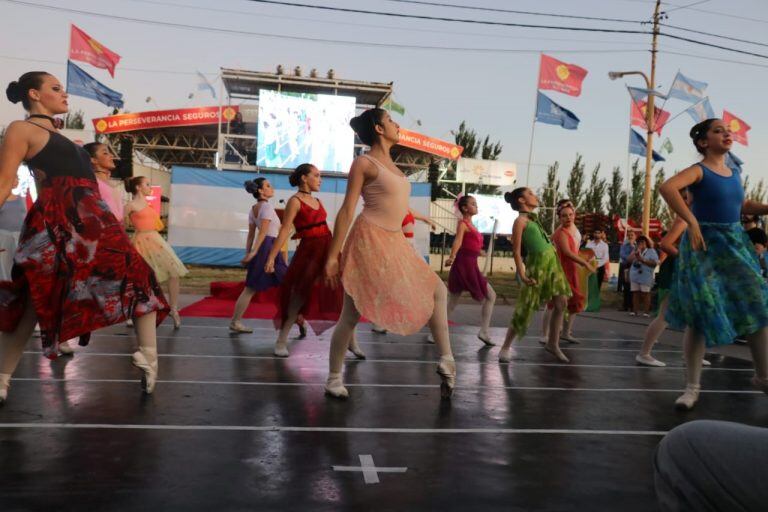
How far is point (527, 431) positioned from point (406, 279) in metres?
1.29

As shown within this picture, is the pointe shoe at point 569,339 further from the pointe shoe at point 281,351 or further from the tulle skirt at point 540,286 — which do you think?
the pointe shoe at point 281,351

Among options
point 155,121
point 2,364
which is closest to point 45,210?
point 2,364

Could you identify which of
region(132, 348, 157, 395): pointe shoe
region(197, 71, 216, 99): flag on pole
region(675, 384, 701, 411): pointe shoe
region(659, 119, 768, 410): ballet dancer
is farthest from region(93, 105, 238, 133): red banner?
region(675, 384, 701, 411): pointe shoe

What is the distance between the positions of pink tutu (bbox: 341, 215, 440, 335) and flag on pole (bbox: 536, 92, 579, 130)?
2310 cm

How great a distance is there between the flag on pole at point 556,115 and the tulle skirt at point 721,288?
73.7 ft

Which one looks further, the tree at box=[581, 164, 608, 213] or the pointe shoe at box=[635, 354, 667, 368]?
the tree at box=[581, 164, 608, 213]

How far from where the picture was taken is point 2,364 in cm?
457

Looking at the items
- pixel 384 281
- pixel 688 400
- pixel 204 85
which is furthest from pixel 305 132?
pixel 688 400

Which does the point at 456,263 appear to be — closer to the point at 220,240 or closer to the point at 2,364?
the point at 2,364

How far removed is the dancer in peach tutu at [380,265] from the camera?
488 cm

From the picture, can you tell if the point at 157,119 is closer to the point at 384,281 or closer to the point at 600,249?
the point at 600,249

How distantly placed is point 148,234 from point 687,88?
76.8 feet

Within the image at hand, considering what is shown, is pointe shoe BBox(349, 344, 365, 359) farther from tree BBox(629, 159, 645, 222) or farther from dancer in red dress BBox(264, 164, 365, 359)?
tree BBox(629, 159, 645, 222)

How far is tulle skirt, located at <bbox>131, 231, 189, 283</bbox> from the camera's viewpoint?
28.5 feet
